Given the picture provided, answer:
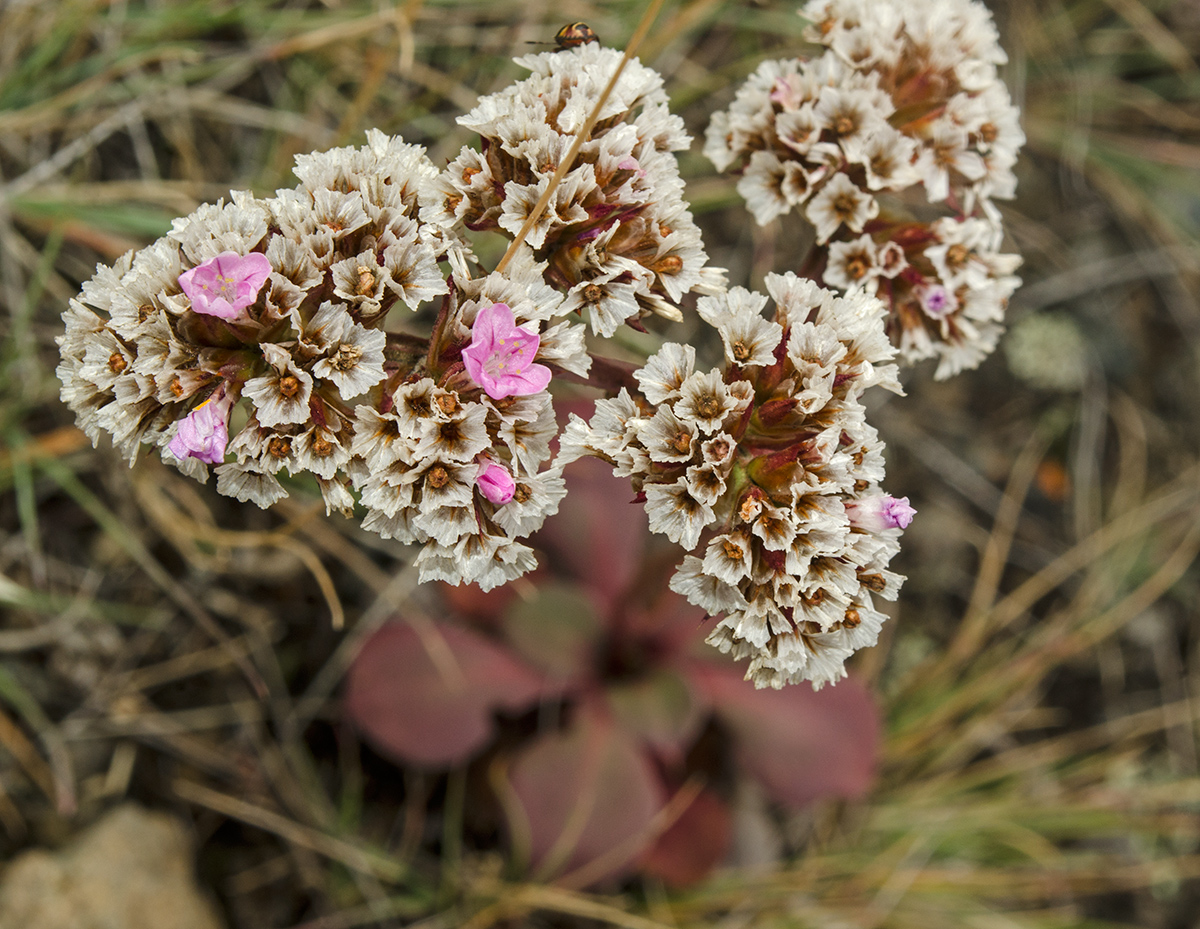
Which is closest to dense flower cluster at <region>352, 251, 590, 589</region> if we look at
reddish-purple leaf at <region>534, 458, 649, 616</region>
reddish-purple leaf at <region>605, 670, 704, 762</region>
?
reddish-purple leaf at <region>605, 670, 704, 762</region>

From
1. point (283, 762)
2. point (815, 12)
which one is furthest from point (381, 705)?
point (815, 12)

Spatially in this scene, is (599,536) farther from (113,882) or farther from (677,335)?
(113,882)

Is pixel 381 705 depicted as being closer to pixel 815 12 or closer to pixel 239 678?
pixel 239 678

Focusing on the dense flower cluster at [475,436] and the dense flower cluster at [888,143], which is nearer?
the dense flower cluster at [475,436]

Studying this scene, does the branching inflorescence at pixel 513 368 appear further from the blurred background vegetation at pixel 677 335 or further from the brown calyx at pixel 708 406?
the blurred background vegetation at pixel 677 335

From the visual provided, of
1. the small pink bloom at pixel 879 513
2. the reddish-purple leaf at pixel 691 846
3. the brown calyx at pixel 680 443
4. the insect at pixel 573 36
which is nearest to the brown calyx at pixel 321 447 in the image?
the brown calyx at pixel 680 443

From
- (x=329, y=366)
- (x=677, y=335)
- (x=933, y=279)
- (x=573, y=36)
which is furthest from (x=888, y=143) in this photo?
(x=677, y=335)
